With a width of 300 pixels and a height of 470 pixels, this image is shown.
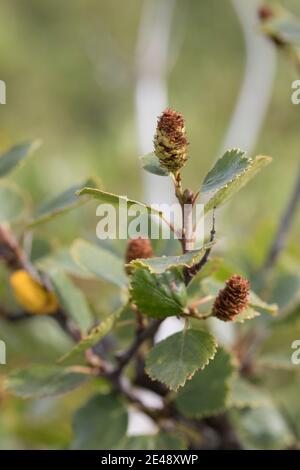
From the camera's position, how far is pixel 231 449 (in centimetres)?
46

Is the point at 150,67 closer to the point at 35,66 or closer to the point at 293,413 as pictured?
the point at 35,66

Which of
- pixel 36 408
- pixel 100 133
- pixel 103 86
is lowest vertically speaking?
pixel 36 408

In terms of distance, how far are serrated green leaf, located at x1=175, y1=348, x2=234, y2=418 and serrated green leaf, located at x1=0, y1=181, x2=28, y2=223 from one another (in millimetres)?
153

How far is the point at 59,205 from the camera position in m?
0.42

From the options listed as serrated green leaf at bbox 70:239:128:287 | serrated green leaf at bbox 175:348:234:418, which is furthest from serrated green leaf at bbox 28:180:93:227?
serrated green leaf at bbox 175:348:234:418

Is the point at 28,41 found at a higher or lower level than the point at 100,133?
higher

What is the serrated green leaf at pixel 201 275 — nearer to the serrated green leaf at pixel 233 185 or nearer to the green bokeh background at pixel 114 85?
the serrated green leaf at pixel 233 185

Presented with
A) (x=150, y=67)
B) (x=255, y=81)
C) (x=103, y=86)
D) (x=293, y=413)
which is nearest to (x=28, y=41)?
(x=103, y=86)

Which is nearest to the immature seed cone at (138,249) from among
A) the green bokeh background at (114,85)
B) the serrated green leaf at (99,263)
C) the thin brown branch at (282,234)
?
the serrated green leaf at (99,263)

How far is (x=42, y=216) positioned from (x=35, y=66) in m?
1.43

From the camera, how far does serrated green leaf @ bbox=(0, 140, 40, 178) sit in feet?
1.39

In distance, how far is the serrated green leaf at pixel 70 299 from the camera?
44 centimetres

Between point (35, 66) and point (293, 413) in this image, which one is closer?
point (293, 413)

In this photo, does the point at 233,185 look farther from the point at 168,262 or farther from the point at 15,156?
the point at 15,156
